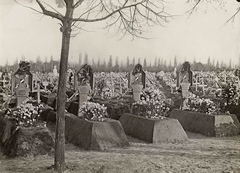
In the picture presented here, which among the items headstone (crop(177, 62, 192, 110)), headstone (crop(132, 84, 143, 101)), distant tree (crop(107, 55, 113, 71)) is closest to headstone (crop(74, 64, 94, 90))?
distant tree (crop(107, 55, 113, 71))

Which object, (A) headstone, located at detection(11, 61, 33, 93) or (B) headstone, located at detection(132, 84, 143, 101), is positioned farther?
(B) headstone, located at detection(132, 84, 143, 101)

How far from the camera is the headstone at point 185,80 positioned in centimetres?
1290

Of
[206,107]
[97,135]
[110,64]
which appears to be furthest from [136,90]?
[97,135]

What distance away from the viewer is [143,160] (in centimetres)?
633

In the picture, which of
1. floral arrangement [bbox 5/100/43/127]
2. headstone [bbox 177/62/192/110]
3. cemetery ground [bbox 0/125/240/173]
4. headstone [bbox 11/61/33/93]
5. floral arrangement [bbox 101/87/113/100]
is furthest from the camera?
floral arrangement [bbox 101/87/113/100]

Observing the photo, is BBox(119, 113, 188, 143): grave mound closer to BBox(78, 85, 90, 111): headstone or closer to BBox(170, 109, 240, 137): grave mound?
BBox(170, 109, 240, 137): grave mound

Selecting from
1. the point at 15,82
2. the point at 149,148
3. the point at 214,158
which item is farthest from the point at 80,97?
the point at 214,158

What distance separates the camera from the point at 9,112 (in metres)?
8.10

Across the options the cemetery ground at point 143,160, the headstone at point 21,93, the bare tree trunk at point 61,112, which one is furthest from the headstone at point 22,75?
the bare tree trunk at point 61,112

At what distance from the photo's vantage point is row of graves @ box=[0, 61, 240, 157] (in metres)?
7.16

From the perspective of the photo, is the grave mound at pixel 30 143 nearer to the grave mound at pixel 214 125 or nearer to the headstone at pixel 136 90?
the grave mound at pixel 214 125

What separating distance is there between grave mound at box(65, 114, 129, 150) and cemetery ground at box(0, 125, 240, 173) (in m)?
0.19

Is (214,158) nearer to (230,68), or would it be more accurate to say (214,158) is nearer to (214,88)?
(230,68)

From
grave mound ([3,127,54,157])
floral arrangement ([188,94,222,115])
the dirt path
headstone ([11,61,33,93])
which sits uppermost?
headstone ([11,61,33,93])
